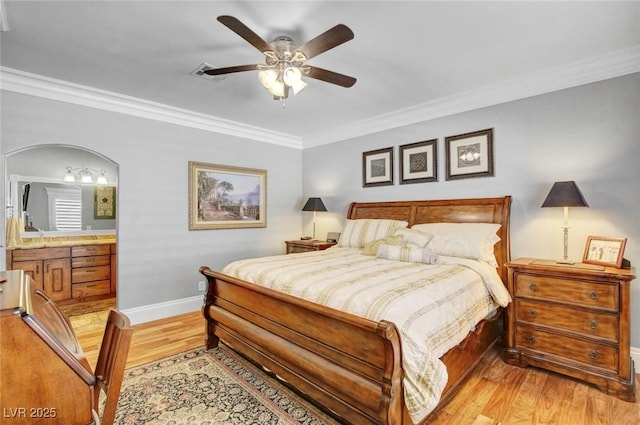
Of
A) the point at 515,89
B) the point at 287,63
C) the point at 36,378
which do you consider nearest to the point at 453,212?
the point at 515,89

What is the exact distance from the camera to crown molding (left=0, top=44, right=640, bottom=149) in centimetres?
263

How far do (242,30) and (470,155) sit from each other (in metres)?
2.74

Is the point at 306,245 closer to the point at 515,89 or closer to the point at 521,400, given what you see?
the point at 521,400

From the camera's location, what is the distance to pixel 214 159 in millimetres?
4273

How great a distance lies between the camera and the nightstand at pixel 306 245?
431 centimetres

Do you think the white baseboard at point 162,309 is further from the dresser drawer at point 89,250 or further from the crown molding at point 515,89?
the crown molding at point 515,89

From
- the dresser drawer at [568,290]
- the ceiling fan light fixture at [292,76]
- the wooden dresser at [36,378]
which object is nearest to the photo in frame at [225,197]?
the ceiling fan light fixture at [292,76]

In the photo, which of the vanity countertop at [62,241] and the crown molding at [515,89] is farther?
the vanity countertop at [62,241]

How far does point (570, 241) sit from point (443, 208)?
118cm

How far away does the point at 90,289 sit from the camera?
4387 millimetres

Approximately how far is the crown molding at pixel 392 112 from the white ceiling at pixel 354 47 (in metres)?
0.01

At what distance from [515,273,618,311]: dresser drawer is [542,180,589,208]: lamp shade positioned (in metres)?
0.61

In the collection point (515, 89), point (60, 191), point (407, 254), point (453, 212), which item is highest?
point (515, 89)

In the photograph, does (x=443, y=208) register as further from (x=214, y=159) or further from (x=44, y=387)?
(x=44, y=387)
